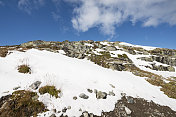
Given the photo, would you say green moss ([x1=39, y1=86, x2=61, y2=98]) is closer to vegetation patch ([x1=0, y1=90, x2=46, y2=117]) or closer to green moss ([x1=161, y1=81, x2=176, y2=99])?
vegetation patch ([x1=0, y1=90, x2=46, y2=117])

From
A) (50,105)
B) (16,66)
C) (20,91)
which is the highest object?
(16,66)

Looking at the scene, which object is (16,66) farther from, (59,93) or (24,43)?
(24,43)

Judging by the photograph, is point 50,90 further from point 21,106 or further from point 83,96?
point 83,96

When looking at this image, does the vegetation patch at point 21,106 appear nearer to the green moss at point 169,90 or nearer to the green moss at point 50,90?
the green moss at point 50,90

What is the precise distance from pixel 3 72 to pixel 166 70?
42.8 m

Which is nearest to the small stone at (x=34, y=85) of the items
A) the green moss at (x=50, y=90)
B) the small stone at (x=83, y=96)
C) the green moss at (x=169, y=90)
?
the green moss at (x=50, y=90)

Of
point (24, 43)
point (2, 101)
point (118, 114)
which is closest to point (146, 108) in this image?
point (118, 114)

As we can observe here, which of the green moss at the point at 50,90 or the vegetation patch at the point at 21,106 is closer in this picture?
the vegetation patch at the point at 21,106

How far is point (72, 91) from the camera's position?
6.37m

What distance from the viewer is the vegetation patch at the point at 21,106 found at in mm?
4173

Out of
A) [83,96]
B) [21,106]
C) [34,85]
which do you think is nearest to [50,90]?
[34,85]

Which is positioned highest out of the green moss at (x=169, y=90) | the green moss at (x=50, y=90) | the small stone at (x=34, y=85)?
the small stone at (x=34, y=85)

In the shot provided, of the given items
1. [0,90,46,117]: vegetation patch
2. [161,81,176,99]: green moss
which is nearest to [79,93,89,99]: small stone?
[0,90,46,117]: vegetation patch

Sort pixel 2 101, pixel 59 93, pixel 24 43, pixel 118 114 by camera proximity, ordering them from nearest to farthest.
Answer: pixel 2 101, pixel 118 114, pixel 59 93, pixel 24 43
